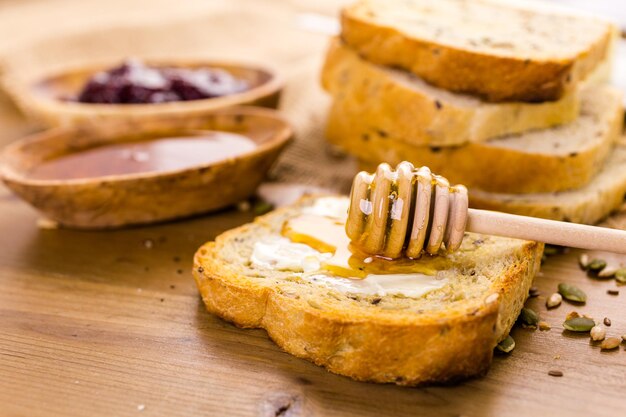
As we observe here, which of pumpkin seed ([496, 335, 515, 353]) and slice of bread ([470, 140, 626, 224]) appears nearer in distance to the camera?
pumpkin seed ([496, 335, 515, 353])

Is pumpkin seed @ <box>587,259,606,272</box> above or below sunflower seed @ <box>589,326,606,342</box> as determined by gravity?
above

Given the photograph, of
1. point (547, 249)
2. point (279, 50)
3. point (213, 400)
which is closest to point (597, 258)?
point (547, 249)

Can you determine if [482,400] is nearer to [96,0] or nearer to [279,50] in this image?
[279,50]

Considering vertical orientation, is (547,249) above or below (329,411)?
above

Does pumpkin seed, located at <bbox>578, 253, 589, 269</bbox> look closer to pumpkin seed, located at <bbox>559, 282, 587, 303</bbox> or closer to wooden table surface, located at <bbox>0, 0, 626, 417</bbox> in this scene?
wooden table surface, located at <bbox>0, 0, 626, 417</bbox>

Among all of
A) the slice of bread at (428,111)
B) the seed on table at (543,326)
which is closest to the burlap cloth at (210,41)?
the slice of bread at (428,111)

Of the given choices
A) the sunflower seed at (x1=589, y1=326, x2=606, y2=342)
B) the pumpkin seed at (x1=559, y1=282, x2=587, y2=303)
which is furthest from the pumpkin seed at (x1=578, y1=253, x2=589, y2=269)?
the sunflower seed at (x1=589, y1=326, x2=606, y2=342)

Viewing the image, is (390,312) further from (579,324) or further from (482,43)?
(482,43)
